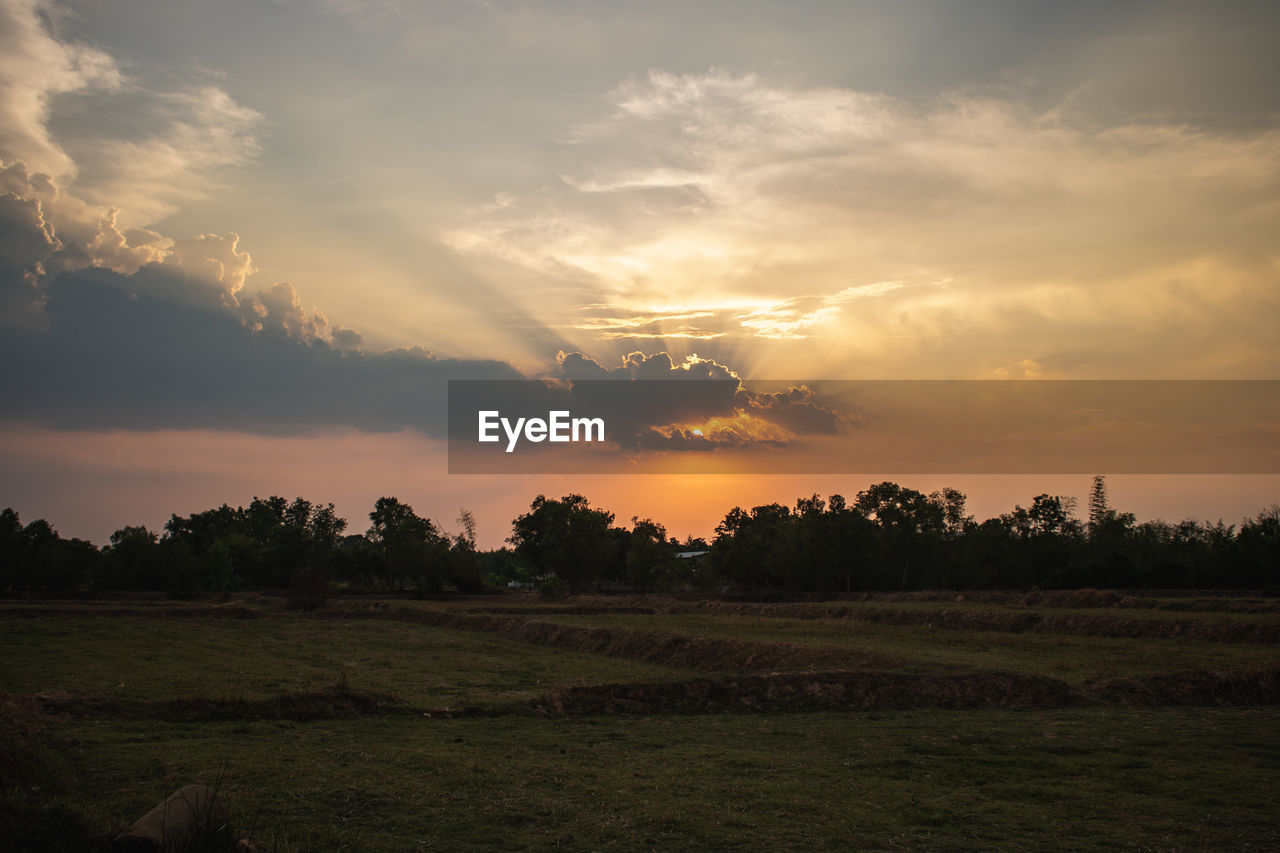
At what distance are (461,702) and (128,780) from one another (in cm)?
1041

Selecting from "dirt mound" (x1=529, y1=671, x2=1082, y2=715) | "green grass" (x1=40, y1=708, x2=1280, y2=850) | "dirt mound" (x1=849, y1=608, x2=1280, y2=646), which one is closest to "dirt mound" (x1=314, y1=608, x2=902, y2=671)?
"dirt mound" (x1=529, y1=671, x2=1082, y2=715)

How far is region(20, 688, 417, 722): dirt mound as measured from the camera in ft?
61.1

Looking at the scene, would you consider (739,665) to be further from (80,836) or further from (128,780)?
(80,836)

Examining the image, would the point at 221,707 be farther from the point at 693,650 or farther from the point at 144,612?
the point at 144,612

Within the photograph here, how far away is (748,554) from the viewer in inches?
4491

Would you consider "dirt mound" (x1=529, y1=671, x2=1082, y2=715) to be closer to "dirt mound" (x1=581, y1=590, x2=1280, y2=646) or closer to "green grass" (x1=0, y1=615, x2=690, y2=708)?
"green grass" (x1=0, y1=615, x2=690, y2=708)

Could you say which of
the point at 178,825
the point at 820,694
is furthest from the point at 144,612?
the point at 178,825

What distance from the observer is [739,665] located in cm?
3152

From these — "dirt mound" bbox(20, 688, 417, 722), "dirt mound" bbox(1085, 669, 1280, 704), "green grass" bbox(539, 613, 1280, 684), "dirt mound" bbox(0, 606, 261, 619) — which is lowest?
"dirt mound" bbox(0, 606, 261, 619)

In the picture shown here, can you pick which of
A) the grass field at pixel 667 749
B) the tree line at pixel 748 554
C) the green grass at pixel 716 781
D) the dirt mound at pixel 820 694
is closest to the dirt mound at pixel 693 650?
the grass field at pixel 667 749

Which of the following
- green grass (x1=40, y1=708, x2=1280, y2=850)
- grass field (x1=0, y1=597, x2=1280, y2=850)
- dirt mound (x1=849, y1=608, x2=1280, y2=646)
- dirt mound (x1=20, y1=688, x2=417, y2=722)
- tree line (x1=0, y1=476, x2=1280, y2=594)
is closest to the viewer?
green grass (x1=40, y1=708, x2=1280, y2=850)

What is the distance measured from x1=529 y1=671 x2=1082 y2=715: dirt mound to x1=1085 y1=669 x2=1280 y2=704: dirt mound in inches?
55.0

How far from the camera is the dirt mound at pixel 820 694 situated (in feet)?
72.9

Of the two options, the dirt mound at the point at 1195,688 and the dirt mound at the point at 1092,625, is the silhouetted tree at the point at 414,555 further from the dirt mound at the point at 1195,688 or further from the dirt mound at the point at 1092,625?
the dirt mound at the point at 1195,688
